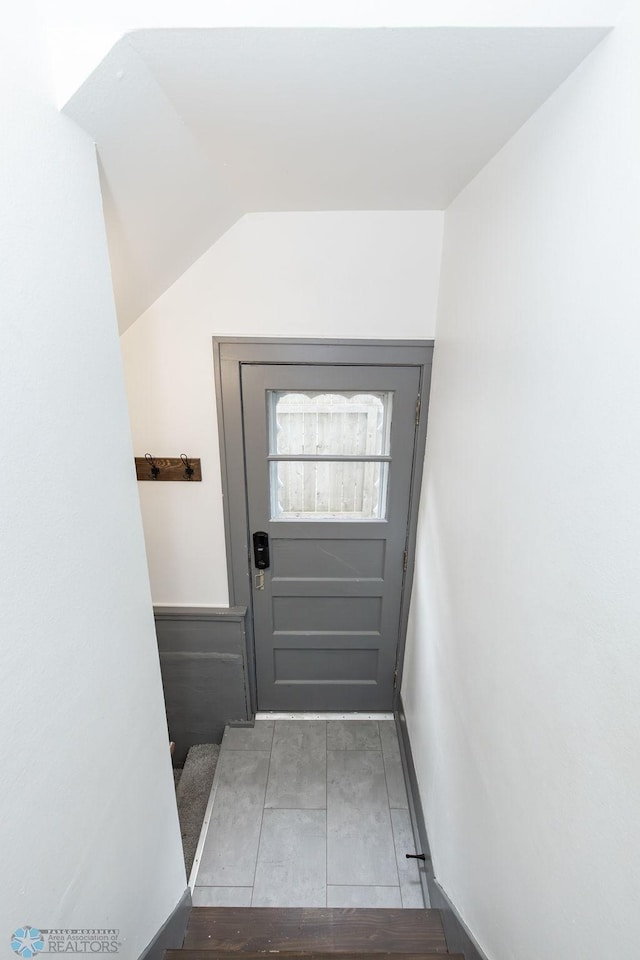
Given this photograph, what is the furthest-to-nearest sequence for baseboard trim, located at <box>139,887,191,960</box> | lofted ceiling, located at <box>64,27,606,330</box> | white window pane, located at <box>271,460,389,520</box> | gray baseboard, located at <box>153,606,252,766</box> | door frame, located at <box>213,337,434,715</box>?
gray baseboard, located at <box>153,606,252,766</box>
white window pane, located at <box>271,460,389,520</box>
door frame, located at <box>213,337,434,715</box>
baseboard trim, located at <box>139,887,191,960</box>
lofted ceiling, located at <box>64,27,606,330</box>

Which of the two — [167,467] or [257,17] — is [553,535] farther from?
[167,467]

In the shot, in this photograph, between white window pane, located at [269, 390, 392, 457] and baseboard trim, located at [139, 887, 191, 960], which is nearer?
baseboard trim, located at [139, 887, 191, 960]

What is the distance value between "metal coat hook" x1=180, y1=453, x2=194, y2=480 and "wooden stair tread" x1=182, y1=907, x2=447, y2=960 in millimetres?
1628

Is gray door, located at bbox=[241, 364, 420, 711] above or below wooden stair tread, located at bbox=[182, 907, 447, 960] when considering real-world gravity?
above

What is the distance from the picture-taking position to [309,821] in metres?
1.91

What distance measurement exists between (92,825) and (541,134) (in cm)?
169

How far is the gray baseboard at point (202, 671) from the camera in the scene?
2.12 meters

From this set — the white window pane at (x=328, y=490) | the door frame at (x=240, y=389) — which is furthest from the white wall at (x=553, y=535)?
the white window pane at (x=328, y=490)

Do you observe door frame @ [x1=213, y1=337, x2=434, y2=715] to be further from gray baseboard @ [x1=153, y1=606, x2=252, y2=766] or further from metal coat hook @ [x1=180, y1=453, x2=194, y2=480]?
gray baseboard @ [x1=153, y1=606, x2=252, y2=766]

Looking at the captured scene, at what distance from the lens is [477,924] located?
1177mm

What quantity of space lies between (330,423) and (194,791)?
1.97 meters
